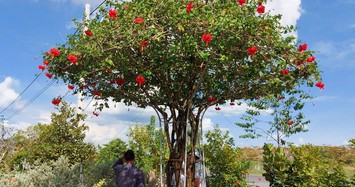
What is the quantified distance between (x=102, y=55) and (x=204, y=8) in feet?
6.16

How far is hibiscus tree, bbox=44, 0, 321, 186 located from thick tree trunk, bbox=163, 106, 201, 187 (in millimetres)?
21

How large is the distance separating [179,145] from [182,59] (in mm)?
1895

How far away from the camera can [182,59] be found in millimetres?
7348

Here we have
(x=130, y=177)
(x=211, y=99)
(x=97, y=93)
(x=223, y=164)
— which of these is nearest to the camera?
(x=130, y=177)

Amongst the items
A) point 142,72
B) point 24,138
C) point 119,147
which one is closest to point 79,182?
point 142,72

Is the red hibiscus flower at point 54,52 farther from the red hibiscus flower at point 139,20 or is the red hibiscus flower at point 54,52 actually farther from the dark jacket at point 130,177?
the dark jacket at point 130,177

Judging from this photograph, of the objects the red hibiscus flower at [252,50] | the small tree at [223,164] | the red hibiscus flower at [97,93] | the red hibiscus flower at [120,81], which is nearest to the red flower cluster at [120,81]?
the red hibiscus flower at [120,81]

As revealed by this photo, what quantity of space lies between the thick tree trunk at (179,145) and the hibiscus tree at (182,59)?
0.07 feet

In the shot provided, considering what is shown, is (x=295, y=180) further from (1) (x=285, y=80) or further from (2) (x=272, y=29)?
(2) (x=272, y=29)

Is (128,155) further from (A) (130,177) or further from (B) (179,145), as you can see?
(B) (179,145)

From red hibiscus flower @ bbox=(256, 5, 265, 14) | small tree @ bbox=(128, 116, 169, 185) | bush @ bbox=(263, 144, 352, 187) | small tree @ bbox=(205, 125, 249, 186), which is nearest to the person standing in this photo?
bush @ bbox=(263, 144, 352, 187)

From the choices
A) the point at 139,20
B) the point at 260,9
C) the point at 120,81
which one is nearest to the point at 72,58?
the point at 139,20

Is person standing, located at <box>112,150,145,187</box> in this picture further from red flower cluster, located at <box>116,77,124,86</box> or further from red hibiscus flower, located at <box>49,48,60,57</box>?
red hibiscus flower, located at <box>49,48,60,57</box>

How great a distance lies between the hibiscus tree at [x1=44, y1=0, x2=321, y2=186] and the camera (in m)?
6.21
